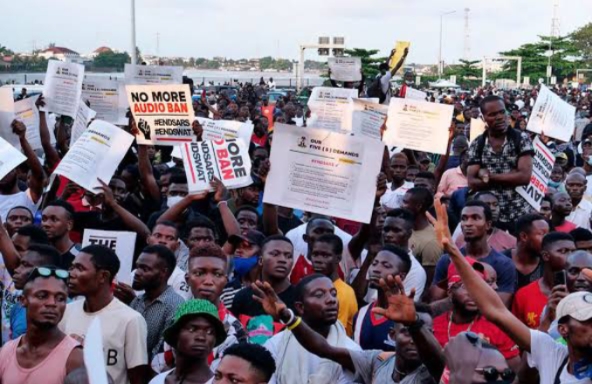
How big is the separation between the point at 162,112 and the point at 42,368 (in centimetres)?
531

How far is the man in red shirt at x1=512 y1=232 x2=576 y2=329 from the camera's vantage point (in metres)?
5.87

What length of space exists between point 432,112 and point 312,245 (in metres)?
3.71

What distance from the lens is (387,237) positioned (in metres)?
6.96

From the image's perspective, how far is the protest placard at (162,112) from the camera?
31.7 feet

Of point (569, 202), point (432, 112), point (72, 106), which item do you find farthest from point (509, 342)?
point (72, 106)

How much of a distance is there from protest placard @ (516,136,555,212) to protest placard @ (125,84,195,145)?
11.2 feet

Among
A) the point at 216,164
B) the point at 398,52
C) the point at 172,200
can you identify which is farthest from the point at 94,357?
the point at 398,52

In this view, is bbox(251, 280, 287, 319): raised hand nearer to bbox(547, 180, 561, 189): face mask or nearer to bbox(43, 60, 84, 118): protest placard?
bbox(547, 180, 561, 189): face mask

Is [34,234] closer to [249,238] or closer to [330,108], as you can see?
[249,238]

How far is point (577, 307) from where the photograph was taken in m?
4.14

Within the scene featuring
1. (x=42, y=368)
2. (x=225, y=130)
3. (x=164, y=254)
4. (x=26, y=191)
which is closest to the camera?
(x=42, y=368)

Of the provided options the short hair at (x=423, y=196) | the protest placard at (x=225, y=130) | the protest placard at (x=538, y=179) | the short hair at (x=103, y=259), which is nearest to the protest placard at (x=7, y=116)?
the protest placard at (x=225, y=130)

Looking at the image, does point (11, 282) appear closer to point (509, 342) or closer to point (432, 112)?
point (509, 342)

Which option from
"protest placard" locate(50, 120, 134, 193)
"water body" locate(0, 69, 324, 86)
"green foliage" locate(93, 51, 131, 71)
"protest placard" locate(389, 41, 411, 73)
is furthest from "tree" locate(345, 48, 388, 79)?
"protest placard" locate(50, 120, 134, 193)
